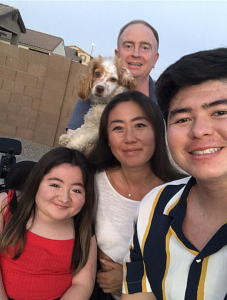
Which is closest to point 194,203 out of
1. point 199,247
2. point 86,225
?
point 199,247

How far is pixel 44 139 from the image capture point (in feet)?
22.4

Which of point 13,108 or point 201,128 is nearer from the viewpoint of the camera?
point 201,128

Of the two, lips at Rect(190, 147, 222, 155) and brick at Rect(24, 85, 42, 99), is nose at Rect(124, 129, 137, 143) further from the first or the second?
brick at Rect(24, 85, 42, 99)

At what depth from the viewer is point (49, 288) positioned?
1.50m

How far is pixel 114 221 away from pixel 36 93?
571cm

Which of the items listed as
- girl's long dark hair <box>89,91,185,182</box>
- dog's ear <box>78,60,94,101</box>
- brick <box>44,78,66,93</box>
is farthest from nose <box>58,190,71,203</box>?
brick <box>44,78,66,93</box>

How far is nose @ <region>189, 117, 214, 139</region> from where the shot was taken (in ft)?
2.95

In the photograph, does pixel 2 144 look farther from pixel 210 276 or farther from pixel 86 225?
pixel 210 276

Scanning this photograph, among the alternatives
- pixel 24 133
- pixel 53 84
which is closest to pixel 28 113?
pixel 24 133

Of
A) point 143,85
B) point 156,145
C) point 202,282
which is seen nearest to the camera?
point 202,282

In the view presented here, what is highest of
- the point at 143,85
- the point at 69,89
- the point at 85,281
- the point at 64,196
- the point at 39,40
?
the point at 39,40

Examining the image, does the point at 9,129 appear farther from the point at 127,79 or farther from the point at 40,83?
the point at 127,79

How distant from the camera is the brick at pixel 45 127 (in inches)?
265

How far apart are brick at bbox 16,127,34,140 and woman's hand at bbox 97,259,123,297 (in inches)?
226
